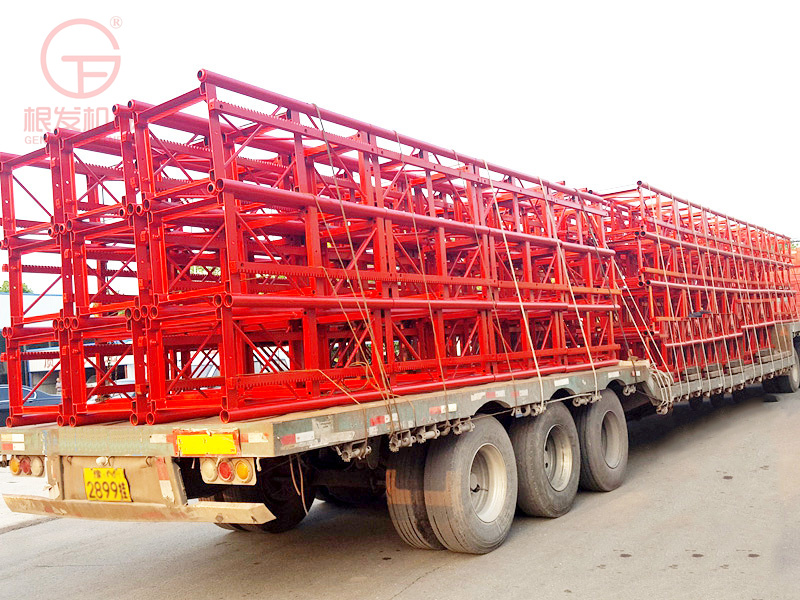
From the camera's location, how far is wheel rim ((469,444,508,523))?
6125 mm

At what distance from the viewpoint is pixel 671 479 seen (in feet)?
26.7

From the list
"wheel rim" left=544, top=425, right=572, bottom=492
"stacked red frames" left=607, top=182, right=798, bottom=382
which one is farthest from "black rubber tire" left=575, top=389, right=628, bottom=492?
"stacked red frames" left=607, top=182, right=798, bottom=382

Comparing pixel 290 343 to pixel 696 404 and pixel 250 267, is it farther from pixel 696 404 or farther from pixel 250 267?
pixel 696 404

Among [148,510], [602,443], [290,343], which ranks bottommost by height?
[602,443]

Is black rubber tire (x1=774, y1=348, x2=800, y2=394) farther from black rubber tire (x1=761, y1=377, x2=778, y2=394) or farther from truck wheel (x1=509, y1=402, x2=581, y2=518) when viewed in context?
truck wheel (x1=509, y1=402, x2=581, y2=518)

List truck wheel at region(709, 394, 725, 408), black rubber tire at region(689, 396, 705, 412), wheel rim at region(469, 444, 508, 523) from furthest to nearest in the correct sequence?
truck wheel at region(709, 394, 725, 408) → black rubber tire at region(689, 396, 705, 412) → wheel rim at region(469, 444, 508, 523)

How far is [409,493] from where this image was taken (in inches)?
226

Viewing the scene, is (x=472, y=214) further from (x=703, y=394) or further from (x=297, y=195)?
(x=703, y=394)

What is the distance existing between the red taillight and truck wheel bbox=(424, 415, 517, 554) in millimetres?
1783

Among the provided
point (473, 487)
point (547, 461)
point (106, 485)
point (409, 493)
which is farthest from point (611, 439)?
point (106, 485)

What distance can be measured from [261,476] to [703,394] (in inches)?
279

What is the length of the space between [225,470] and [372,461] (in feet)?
4.82

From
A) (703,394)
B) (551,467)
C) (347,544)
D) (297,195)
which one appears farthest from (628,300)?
(297,195)

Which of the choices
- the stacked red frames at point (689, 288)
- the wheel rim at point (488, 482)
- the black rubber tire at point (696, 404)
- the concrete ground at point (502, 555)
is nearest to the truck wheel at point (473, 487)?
the wheel rim at point (488, 482)
